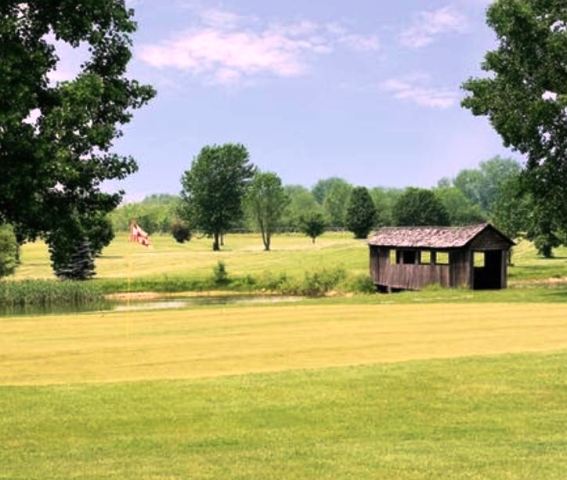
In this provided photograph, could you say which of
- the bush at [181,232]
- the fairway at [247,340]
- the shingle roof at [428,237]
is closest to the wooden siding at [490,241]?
the shingle roof at [428,237]

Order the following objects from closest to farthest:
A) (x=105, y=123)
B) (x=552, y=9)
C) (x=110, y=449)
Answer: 1. (x=110, y=449)
2. (x=105, y=123)
3. (x=552, y=9)

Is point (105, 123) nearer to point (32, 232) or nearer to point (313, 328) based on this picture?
point (32, 232)

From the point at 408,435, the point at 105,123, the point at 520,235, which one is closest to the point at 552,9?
the point at 105,123

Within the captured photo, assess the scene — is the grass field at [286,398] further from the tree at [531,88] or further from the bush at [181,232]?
the bush at [181,232]

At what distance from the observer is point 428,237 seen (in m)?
53.9

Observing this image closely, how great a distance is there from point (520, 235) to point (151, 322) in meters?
62.9

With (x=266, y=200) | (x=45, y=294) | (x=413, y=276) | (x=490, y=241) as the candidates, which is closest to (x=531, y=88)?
(x=490, y=241)

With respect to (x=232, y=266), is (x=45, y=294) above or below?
below

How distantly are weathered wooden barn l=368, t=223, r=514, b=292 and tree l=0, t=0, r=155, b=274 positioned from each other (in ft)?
122

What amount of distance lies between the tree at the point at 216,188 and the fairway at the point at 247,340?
102380 millimetres

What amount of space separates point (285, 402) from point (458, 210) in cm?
15924

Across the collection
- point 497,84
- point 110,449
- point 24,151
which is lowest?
point 110,449

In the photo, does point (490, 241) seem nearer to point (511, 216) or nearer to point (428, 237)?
point (428, 237)

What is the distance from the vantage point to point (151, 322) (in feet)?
80.2
